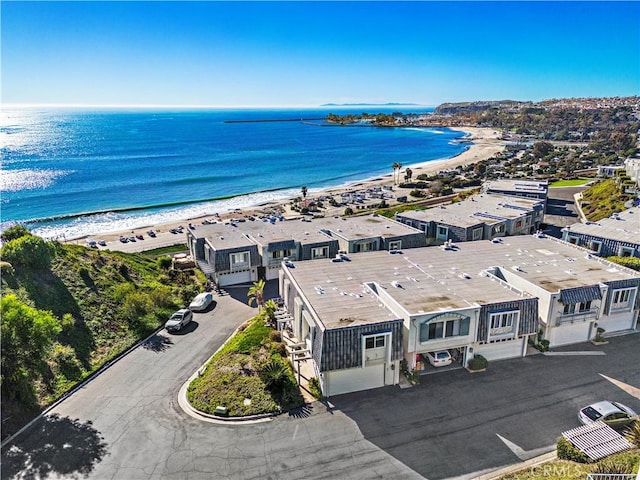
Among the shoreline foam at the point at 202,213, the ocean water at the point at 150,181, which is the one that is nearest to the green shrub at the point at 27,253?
the shoreline foam at the point at 202,213

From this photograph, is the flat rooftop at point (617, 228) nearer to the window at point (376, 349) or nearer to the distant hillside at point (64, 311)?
the window at point (376, 349)

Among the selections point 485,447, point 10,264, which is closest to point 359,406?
point 485,447

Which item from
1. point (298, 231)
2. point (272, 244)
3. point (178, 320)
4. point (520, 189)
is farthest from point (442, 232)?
point (178, 320)

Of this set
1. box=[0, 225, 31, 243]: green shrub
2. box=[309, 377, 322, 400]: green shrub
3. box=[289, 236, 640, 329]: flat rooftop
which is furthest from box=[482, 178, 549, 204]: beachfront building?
box=[0, 225, 31, 243]: green shrub

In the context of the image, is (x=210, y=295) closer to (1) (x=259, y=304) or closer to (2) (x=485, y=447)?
(1) (x=259, y=304)

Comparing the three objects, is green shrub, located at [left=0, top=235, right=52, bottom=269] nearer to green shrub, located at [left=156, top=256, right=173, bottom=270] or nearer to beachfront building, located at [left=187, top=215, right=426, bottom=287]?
green shrub, located at [left=156, top=256, right=173, bottom=270]
